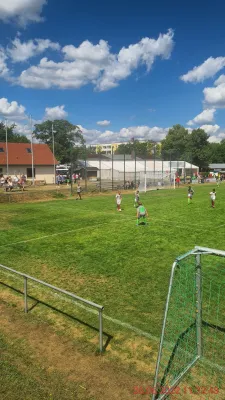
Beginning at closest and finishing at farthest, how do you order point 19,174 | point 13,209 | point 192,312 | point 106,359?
point 106,359 < point 192,312 < point 13,209 < point 19,174

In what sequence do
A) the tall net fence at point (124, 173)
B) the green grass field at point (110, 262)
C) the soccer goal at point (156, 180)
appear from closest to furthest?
the green grass field at point (110, 262), the tall net fence at point (124, 173), the soccer goal at point (156, 180)

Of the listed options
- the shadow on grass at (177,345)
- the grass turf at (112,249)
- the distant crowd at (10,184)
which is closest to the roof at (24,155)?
the distant crowd at (10,184)

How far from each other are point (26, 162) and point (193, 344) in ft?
156

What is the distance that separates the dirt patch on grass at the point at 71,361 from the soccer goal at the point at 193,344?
26.8 inches

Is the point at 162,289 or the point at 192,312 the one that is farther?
the point at 162,289

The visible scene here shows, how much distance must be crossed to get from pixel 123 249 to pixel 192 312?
634cm

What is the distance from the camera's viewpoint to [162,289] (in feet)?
31.3

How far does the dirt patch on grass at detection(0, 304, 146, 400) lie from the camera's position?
17.7ft

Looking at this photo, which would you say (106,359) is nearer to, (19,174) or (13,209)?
(13,209)

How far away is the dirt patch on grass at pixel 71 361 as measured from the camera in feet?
17.7

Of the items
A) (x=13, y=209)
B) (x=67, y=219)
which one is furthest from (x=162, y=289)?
(x=13, y=209)

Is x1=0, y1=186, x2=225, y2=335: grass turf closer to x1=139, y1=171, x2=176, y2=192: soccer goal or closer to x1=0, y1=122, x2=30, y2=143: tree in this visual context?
x1=139, y1=171, x2=176, y2=192: soccer goal

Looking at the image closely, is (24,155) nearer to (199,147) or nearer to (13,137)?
(13,137)

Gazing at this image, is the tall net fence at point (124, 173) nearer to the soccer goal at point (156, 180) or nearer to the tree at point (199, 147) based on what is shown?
the soccer goal at point (156, 180)
